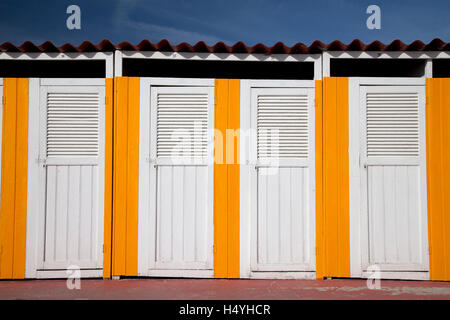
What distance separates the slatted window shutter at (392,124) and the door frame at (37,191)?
3398 millimetres

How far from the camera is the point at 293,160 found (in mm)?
5141

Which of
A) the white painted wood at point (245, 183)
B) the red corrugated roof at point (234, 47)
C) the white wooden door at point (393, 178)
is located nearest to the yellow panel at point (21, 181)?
the red corrugated roof at point (234, 47)

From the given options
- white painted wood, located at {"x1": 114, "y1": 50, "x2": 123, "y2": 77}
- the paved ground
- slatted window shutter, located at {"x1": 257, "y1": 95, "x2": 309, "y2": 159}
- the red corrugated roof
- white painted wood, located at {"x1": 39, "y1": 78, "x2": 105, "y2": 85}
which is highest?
the red corrugated roof

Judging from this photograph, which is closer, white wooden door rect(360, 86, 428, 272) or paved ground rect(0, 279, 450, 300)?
paved ground rect(0, 279, 450, 300)

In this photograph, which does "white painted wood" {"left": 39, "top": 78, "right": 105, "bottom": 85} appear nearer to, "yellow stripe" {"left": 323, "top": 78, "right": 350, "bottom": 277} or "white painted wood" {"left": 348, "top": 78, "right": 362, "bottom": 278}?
"yellow stripe" {"left": 323, "top": 78, "right": 350, "bottom": 277}

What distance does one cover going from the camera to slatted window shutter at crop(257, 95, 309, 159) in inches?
203

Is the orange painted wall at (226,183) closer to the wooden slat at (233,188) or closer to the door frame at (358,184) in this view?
the wooden slat at (233,188)

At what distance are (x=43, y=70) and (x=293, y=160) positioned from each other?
12.8ft

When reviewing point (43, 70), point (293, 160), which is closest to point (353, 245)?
point (293, 160)

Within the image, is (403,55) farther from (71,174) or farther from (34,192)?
(34,192)

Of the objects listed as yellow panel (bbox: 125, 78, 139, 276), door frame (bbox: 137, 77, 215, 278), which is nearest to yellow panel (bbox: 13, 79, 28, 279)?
yellow panel (bbox: 125, 78, 139, 276)

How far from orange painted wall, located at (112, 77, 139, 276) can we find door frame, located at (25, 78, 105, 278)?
0.57 feet

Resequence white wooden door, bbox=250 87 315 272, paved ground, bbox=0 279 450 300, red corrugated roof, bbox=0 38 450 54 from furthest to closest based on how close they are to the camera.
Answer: white wooden door, bbox=250 87 315 272
red corrugated roof, bbox=0 38 450 54
paved ground, bbox=0 279 450 300

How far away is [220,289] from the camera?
4.62m
